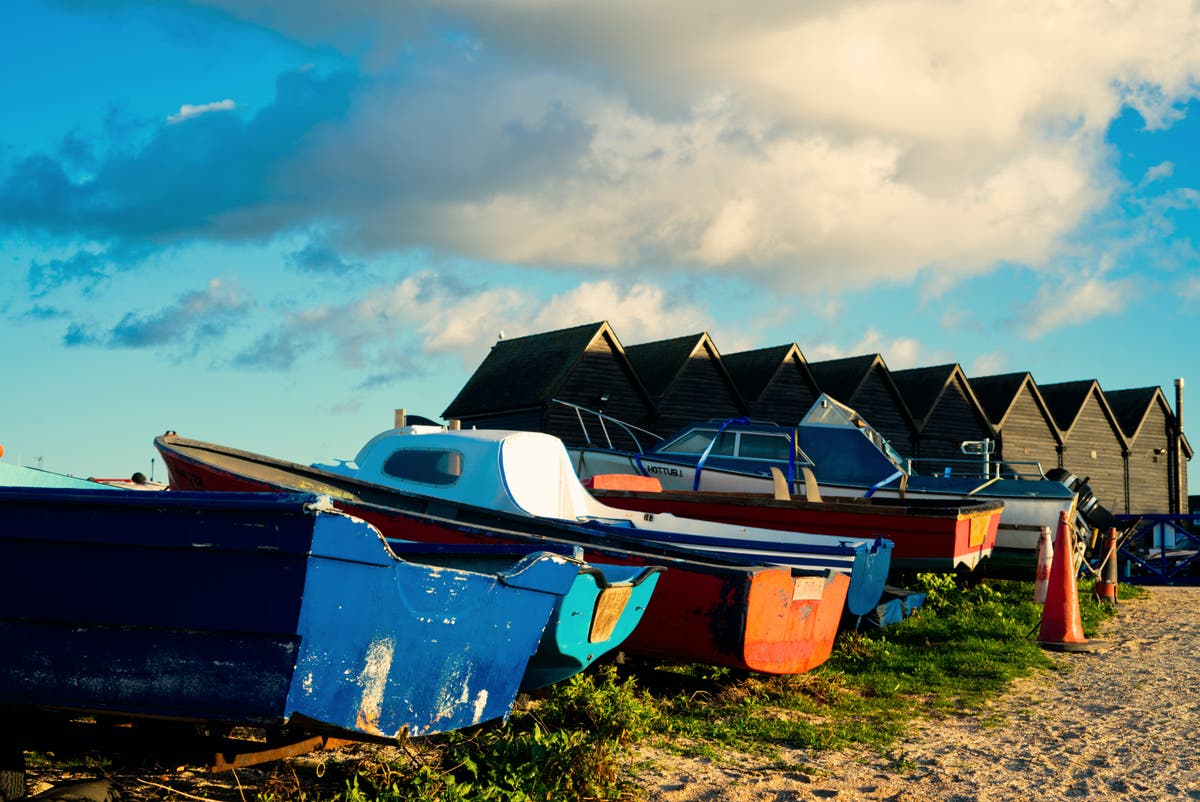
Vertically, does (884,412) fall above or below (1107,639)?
above

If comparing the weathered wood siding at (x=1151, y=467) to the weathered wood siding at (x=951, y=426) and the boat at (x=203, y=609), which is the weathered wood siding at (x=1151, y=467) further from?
the boat at (x=203, y=609)

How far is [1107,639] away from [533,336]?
25791 mm

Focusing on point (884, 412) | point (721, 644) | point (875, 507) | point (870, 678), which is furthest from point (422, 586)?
point (884, 412)

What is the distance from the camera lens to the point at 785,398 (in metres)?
34.4

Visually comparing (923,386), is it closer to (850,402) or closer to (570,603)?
(850,402)

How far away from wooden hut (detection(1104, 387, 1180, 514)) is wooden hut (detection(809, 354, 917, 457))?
13935 mm

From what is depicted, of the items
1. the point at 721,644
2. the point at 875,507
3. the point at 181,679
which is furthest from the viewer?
the point at 875,507

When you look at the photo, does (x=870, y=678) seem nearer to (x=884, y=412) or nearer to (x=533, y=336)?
(x=533, y=336)

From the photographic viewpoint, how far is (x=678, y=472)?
15.8 metres

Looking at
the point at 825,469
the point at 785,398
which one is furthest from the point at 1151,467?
the point at 825,469

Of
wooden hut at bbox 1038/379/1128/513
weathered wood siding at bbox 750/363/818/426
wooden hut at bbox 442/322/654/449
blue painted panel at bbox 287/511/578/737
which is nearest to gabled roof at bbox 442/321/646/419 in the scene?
wooden hut at bbox 442/322/654/449

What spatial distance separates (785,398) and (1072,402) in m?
16.4

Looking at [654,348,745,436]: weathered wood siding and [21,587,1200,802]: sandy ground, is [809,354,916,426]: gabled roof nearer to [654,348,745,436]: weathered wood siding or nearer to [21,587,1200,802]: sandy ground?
[654,348,745,436]: weathered wood siding

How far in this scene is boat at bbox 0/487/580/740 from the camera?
3.55 m
